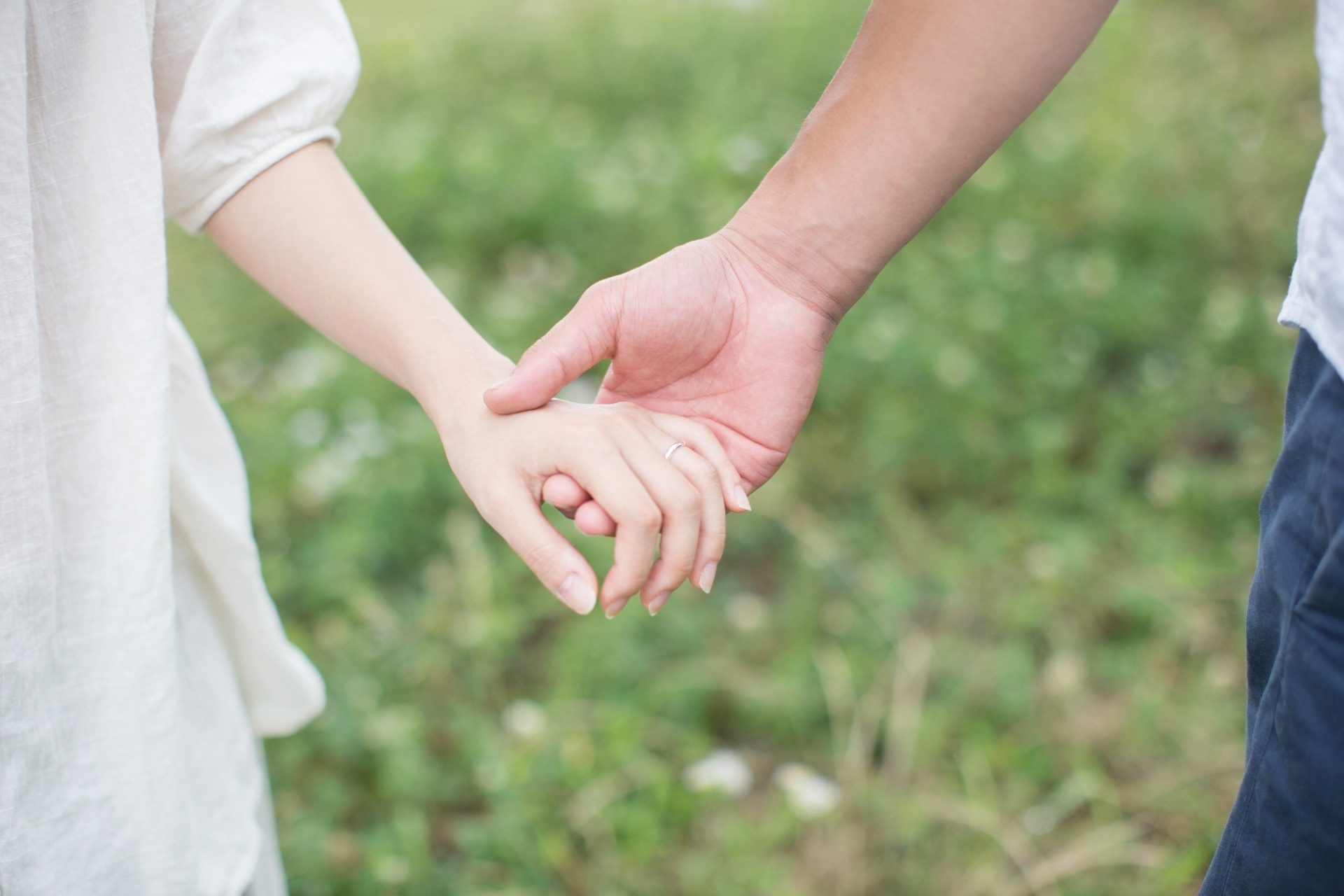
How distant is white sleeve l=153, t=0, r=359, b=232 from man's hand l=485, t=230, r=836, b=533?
0.29 metres

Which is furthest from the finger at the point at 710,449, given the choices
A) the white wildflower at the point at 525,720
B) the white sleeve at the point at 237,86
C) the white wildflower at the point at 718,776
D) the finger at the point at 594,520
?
the white wildflower at the point at 525,720

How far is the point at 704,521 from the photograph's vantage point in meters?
0.95

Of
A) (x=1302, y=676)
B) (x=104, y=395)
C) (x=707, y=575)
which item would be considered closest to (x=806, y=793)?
(x=707, y=575)

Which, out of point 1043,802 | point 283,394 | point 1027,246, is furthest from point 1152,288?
point 283,394

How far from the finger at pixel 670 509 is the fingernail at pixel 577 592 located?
5 cm

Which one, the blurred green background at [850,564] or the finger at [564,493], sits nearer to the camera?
the finger at [564,493]

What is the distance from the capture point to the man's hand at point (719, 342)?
3.38ft

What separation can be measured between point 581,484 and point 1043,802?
1292 millimetres

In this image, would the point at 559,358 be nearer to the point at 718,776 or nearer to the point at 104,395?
the point at 104,395

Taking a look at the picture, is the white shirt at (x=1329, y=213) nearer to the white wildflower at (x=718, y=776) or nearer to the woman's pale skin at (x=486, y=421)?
the woman's pale skin at (x=486, y=421)

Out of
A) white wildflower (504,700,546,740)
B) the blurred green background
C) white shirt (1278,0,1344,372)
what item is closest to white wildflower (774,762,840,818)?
the blurred green background

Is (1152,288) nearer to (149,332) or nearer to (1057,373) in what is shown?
(1057,373)

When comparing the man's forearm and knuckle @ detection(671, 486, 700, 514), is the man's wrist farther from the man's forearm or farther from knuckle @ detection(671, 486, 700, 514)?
knuckle @ detection(671, 486, 700, 514)

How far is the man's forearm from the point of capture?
34.5 inches
